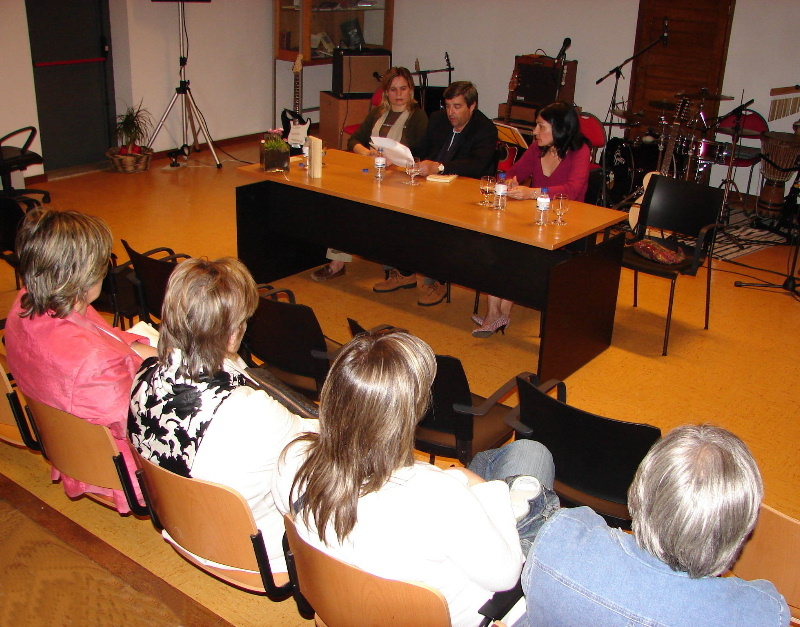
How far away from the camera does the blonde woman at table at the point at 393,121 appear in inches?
194

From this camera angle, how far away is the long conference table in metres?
3.61

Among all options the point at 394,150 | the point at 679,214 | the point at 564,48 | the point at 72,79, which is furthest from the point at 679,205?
the point at 72,79

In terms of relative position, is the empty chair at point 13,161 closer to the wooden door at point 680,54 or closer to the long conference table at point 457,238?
the long conference table at point 457,238

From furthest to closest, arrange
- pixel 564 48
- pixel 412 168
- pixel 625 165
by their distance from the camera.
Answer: pixel 564 48
pixel 625 165
pixel 412 168

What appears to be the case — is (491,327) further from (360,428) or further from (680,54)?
(680,54)

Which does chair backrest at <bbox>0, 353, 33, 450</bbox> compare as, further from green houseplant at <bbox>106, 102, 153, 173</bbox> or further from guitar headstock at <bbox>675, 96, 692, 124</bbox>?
guitar headstock at <bbox>675, 96, 692, 124</bbox>

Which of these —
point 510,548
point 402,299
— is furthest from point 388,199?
point 510,548

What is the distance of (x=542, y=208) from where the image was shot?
3.55 m

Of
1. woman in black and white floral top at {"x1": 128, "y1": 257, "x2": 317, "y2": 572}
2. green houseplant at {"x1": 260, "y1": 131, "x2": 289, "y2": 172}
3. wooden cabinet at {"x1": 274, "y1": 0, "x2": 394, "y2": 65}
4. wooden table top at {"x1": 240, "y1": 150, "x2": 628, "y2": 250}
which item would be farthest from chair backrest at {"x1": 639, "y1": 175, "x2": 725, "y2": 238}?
wooden cabinet at {"x1": 274, "y1": 0, "x2": 394, "y2": 65}

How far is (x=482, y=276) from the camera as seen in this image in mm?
3957

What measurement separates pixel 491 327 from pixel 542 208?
95 cm

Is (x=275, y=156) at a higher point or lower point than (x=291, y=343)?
higher

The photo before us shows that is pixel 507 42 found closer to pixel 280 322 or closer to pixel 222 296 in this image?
pixel 280 322

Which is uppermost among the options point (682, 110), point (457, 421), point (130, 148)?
point (682, 110)
